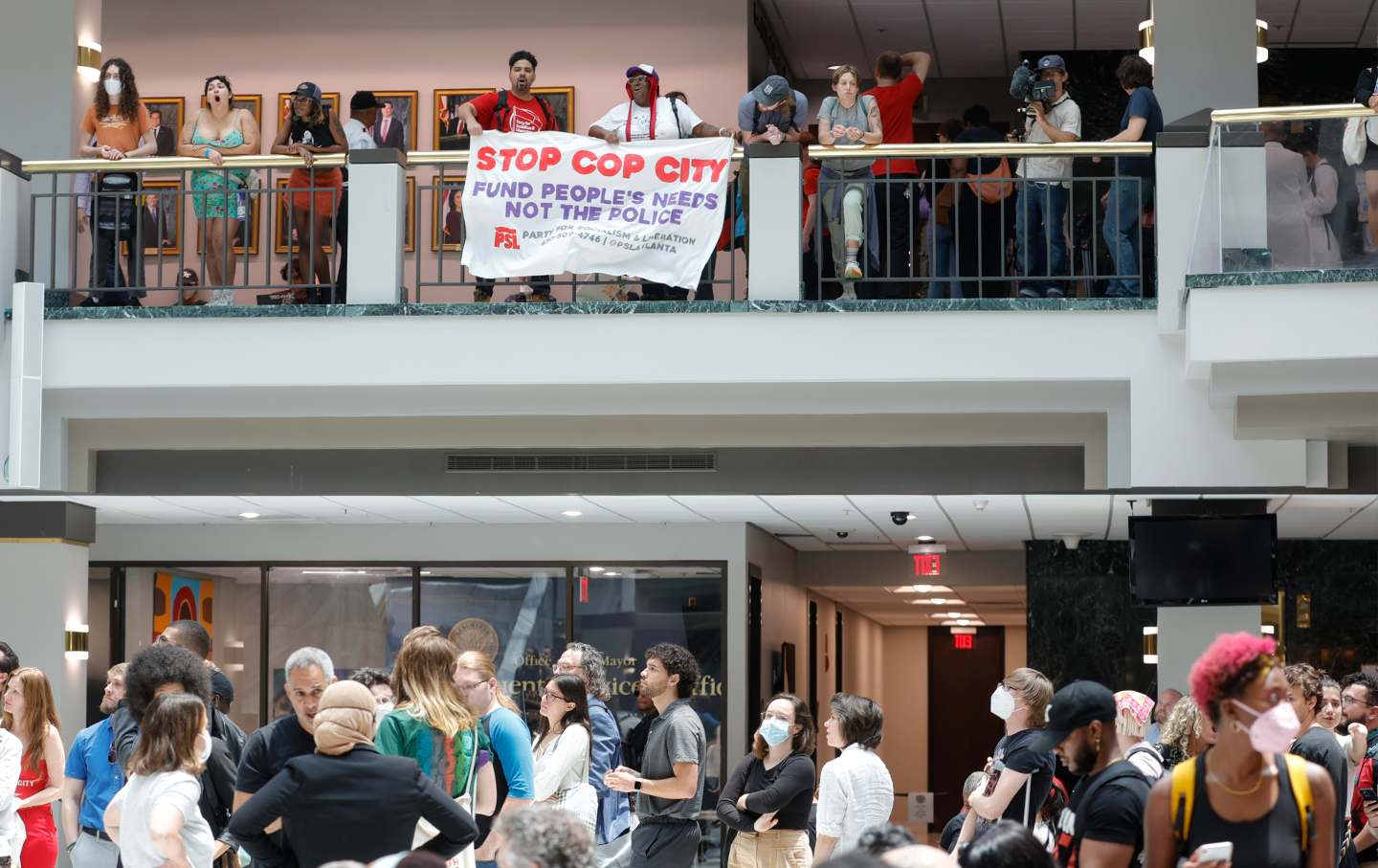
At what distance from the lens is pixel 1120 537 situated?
51.9 ft

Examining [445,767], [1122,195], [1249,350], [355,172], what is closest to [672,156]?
[355,172]

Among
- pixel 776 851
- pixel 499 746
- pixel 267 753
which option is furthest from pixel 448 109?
pixel 267 753

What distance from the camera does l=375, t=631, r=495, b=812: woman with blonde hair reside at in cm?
628

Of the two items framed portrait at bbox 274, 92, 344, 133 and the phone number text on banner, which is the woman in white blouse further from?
framed portrait at bbox 274, 92, 344, 133

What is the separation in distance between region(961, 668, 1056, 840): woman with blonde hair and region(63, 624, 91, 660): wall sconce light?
23.0 feet

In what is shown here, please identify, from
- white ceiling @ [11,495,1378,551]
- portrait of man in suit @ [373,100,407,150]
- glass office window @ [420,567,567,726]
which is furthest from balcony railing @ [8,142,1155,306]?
glass office window @ [420,567,567,726]

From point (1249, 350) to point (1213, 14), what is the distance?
304 cm

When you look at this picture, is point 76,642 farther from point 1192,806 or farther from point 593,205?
point 1192,806

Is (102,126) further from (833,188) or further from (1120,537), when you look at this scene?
(1120,537)

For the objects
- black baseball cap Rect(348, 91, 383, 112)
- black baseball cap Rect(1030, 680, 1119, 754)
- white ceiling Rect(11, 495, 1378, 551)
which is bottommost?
black baseball cap Rect(1030, 680, 1119, 754)

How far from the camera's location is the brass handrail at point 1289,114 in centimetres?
894

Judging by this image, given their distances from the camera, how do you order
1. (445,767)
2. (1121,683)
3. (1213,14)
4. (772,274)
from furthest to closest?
(1121,683) < (1213,14) < (772,274) < (445,767)

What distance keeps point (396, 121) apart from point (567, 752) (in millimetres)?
7659

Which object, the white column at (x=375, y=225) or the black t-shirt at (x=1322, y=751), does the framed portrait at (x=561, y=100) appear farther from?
the black t-shirt at (x=1322, y=751)
